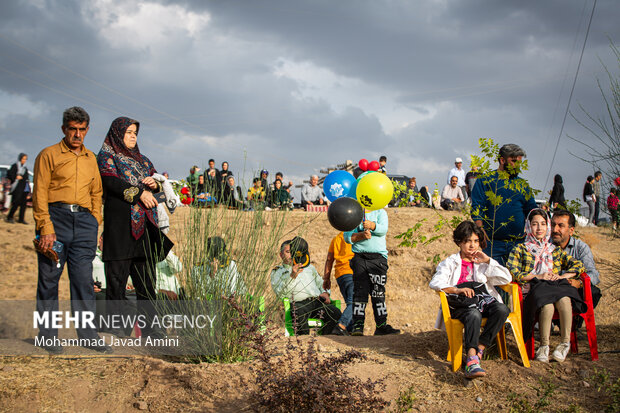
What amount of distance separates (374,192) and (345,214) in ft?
2.21

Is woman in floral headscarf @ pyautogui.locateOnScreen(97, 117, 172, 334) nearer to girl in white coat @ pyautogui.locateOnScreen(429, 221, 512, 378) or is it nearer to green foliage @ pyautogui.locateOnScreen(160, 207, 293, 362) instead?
green foliage @ pyautogui.locateOnScreen(160, 207, 293, 362)

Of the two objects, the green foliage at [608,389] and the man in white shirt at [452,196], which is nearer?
the green foliage at [608,389]

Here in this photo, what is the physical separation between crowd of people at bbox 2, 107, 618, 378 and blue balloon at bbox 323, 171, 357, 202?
1.07 meters

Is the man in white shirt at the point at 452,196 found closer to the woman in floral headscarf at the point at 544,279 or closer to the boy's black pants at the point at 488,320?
the woman in floral headscarf at the point at 544,279

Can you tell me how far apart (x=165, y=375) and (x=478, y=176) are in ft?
11.8

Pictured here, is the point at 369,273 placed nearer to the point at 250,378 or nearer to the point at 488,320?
the point at 488,320

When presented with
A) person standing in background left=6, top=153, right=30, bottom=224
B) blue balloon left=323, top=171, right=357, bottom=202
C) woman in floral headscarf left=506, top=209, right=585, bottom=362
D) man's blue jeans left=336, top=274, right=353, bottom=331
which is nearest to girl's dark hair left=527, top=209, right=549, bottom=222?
woman in floral headscarf left=506, top=209, right=585, bottom=362

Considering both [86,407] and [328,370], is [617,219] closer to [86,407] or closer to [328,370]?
[328,370]

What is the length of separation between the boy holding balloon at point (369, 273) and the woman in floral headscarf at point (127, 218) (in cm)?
214

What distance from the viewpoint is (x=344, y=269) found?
6324mm

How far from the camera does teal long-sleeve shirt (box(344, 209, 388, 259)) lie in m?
5.75

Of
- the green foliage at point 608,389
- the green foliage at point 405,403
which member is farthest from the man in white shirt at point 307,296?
the green foliage at point 608,389

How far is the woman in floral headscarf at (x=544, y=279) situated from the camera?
177 inches

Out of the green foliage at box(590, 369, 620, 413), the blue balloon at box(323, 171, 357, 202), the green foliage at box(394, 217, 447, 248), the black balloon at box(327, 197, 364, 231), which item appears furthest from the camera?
the blue balloon at box(323, 171, 357, 202)
